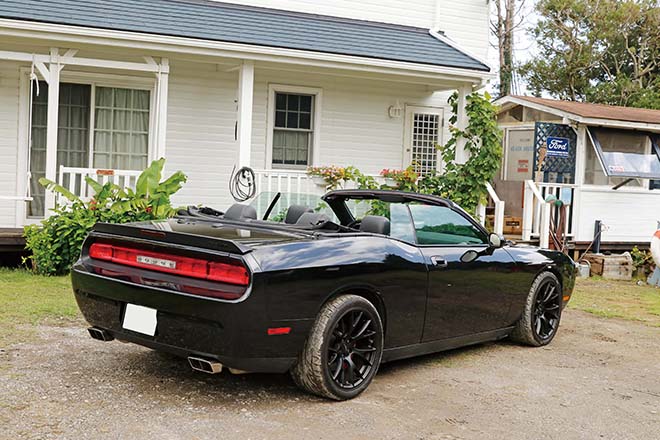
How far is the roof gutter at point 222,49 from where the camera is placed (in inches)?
430

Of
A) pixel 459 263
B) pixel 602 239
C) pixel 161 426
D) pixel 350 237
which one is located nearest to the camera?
pixel 161 426

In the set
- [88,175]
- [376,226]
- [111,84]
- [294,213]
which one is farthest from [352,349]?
[111,84]

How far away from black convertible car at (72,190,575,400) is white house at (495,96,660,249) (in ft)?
27.0

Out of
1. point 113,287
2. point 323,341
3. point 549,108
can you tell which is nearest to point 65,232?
point 113,287

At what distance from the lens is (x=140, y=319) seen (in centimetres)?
534

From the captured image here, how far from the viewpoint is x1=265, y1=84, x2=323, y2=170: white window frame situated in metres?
14.1

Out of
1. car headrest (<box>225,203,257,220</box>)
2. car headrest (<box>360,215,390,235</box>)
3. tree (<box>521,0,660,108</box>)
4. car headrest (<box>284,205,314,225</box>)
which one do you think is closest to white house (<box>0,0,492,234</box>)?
car headrest (<box>225,203,257,220</box>)

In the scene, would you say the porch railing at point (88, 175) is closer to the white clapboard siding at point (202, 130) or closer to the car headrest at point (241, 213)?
the white clapboard siding at point (202, 130)

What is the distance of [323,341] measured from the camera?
209 inches

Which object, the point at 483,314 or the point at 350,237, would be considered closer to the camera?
the point at 350,237

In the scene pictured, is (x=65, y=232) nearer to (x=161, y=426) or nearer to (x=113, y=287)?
(x=113, y=287)

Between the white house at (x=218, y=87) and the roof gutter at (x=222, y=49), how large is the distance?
0.06 feet

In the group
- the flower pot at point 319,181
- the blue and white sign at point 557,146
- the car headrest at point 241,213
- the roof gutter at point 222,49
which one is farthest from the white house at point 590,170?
the car headrest at point 241,213

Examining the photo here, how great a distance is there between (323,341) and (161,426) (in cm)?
115
